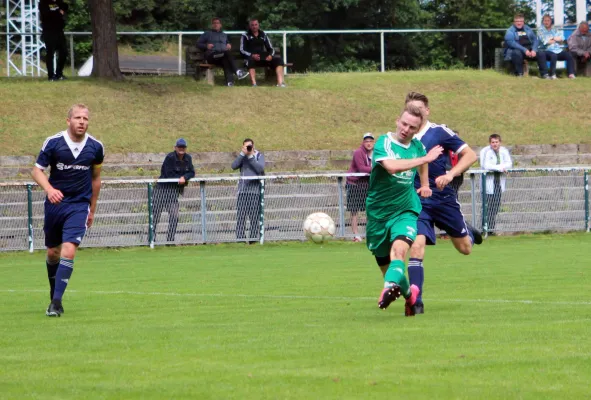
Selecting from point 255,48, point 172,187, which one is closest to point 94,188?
point 172,187

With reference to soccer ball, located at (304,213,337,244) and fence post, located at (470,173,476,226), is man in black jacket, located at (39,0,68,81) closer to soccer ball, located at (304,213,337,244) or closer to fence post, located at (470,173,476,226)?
soccer ball, located at (304,213,337,244)

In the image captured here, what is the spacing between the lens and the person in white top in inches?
900

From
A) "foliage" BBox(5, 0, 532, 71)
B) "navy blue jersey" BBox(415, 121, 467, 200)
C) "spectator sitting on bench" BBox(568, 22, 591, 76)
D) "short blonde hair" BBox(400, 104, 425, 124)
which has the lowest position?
"navy blue jersey" BBox(415, 121, 467, 200)

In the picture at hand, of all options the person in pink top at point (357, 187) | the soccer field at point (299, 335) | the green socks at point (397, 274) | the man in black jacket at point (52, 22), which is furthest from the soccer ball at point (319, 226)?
the green socks at point (397, 274)

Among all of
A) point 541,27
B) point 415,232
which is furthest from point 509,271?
point 541,27

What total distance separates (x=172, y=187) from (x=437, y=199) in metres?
11.2

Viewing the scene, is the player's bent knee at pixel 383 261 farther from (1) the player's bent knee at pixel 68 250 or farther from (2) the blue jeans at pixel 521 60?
(2) the blue jeans at pixel 521 60

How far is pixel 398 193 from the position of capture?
9.99 metres

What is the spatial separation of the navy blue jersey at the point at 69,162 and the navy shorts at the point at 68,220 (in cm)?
7

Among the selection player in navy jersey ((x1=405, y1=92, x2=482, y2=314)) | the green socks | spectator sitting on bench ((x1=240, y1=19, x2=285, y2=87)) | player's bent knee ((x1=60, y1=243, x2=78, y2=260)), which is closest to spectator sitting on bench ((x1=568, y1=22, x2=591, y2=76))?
spectator sitting on bench ((x1=240, y1=19, x2=285, y2=87))

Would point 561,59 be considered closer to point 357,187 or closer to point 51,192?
point 357,187

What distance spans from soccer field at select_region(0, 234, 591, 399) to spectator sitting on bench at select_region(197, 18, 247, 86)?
47.0 feet

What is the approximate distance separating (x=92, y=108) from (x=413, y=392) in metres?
23.4

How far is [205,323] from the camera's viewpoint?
9.88 m
